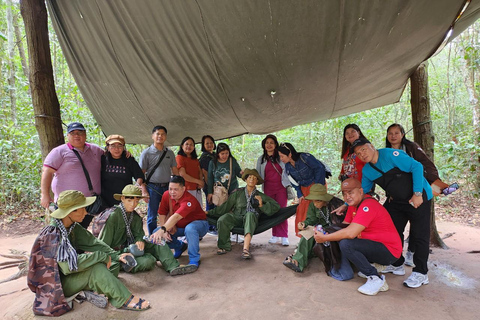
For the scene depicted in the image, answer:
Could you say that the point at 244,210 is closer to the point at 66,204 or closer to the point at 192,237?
the point at 192,237

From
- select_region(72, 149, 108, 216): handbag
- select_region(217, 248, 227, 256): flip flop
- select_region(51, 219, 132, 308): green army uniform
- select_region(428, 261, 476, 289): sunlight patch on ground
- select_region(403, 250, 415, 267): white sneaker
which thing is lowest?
select_region(428, 261, 476, 289): sunlight patch on ground

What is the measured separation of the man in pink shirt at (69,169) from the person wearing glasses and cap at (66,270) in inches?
23.6

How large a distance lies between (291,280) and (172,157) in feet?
5.93

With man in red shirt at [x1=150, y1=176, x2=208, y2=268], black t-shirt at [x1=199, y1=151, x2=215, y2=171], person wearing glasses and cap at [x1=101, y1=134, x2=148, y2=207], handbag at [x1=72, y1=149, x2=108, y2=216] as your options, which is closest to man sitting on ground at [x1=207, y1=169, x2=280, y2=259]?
man in red shirt at [x1=150, y1=176, x2=208, y2=268]

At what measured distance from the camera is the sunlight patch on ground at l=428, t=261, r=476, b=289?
2.05 m

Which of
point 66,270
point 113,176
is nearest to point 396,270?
point 66,270

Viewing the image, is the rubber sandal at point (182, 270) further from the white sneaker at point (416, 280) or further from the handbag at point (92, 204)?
the white sneaker at point (416, 280)

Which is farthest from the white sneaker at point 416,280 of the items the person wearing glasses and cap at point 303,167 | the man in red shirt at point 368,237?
the person wearing glasses and cap at point 303,167

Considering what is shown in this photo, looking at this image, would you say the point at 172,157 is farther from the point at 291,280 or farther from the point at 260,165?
the point at 291,280

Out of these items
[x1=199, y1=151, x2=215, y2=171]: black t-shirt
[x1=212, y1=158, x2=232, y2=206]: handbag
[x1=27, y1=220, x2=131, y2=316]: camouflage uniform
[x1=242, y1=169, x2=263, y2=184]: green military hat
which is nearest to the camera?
[x1=27, y1=220, x2=131, y2=316]: camouflage uniform

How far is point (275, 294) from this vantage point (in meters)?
1.90

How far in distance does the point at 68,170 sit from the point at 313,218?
2253 mm

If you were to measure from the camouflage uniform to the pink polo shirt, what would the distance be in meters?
0.59

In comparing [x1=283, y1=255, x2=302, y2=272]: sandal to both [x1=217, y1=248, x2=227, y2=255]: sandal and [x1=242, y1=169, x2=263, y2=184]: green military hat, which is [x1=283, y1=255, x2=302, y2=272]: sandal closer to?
[x1=217, y1=248, x2=227, y2=255]: sandal
